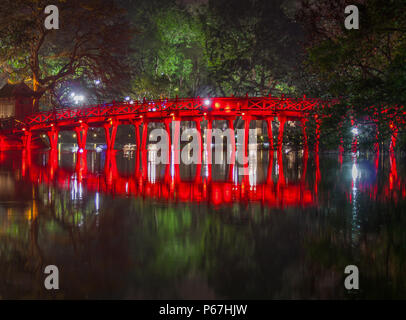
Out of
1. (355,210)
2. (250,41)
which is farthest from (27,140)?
(355,210)

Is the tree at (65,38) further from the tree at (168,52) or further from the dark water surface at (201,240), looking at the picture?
the dark water surface at (201,240)

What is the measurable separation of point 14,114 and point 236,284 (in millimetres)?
43690

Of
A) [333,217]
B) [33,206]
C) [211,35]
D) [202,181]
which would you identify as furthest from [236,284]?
[211,35]

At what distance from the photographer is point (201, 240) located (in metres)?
9.08

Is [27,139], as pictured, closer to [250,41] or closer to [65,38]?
[65,38]

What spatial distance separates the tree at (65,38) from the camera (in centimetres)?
4738

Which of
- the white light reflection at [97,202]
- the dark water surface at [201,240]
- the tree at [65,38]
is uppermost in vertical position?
the tree at [65,38]

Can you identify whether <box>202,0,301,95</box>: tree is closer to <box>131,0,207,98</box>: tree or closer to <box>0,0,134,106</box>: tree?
<box>131,0,207,98</box>: tree

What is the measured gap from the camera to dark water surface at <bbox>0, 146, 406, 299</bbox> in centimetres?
654

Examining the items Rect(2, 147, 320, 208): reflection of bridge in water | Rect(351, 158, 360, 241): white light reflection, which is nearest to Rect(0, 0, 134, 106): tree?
Rect(2, 147, 320, 208): reflection of bridge in water

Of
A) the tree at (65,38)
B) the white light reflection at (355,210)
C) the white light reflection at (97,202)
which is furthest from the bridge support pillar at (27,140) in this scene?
the white light reflection at (97,202)

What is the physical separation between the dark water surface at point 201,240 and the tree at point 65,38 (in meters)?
34.0
